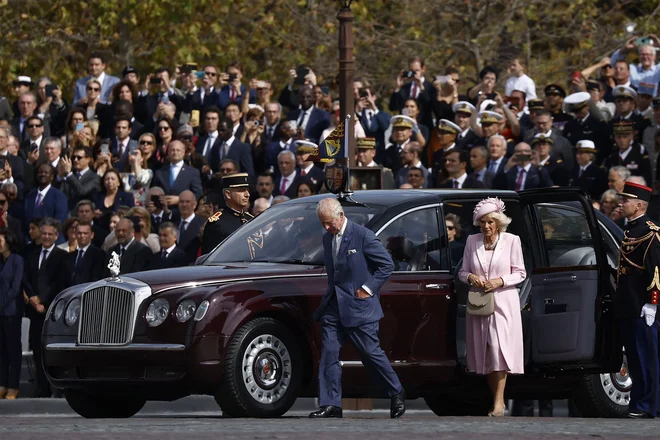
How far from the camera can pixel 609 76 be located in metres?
24.8

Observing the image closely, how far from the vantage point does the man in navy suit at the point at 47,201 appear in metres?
22.8

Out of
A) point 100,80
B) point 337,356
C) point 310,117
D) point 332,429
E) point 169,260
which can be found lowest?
point 332,429

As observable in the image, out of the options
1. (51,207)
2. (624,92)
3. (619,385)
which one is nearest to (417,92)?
(624,92)

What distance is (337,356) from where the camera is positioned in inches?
542

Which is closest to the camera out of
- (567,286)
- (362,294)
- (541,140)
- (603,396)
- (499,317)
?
(362,294)

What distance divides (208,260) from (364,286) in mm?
1869

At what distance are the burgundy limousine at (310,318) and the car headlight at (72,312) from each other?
0.05 ft

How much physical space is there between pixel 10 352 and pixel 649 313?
8.16m

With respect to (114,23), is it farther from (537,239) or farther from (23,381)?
(537,239)

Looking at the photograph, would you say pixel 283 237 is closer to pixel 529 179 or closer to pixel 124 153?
pixel 529 179

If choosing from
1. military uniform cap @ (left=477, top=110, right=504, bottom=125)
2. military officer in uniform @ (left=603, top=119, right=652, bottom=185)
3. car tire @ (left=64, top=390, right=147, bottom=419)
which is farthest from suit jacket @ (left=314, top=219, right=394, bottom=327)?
military uniform cap @ (left=477, top=110, right=504, bottom=125)

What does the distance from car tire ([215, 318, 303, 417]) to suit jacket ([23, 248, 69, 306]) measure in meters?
7.07

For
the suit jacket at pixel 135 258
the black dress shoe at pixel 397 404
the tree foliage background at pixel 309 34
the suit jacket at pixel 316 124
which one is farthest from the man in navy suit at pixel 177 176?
the tree foliage background at pixel 309 34

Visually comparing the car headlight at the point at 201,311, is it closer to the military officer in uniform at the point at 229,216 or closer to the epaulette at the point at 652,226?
the military officer in uniform at the point at 229,216
